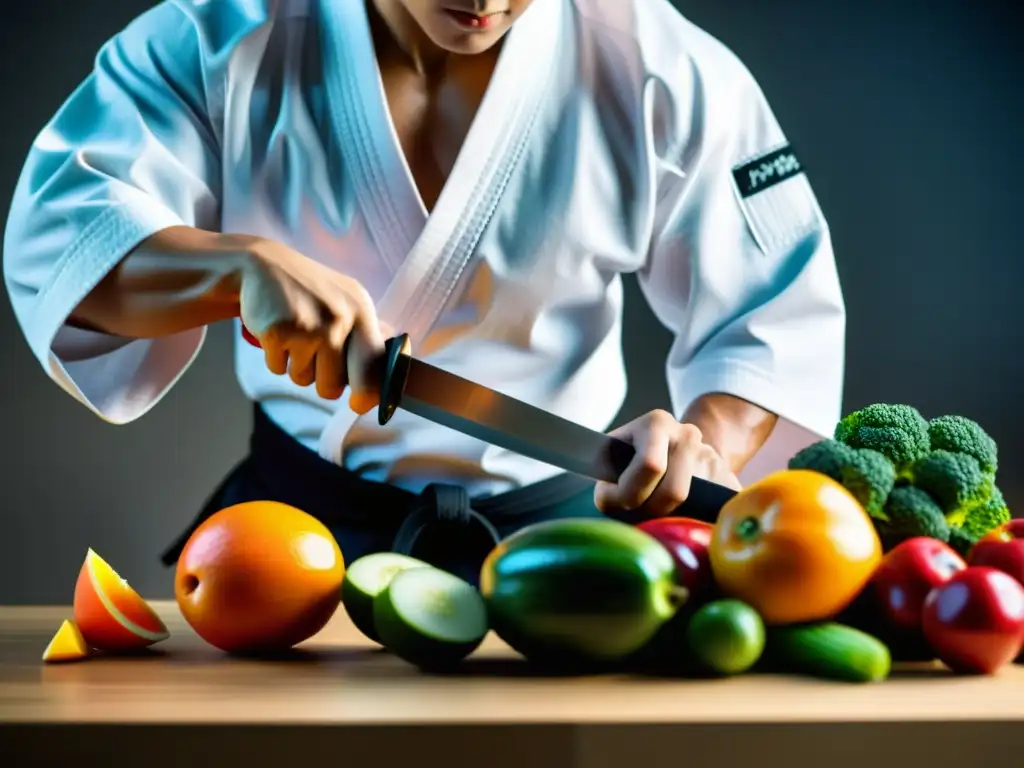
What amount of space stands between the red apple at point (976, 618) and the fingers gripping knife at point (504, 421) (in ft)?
0.74

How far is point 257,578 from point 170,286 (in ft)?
1.30

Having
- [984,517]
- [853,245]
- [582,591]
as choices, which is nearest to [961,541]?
[984,517]

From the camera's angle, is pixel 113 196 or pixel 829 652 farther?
pixel 113 196

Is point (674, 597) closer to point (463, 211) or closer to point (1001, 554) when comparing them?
point (1001, 554)

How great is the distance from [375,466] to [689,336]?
38 centimetres

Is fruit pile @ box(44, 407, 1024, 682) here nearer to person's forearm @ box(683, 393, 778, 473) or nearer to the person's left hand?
the person's left hand

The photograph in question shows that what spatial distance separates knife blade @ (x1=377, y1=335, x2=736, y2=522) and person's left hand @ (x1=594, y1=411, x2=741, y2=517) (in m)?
0.01

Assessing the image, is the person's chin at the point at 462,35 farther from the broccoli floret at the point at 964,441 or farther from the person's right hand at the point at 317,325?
the broccoli floret at the point at 964,441

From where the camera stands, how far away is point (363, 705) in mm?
576

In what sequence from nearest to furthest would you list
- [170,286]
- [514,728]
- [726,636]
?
[514,728], [726,636], [170,286]

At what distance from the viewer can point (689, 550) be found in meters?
0.70

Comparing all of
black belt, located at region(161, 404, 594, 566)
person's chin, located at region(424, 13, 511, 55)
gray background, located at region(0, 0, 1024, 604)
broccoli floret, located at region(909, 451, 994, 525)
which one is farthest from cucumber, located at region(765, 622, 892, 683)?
gray background, located at region(0, 0, 1024, 604)

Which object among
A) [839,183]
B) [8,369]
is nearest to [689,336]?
[839,183]

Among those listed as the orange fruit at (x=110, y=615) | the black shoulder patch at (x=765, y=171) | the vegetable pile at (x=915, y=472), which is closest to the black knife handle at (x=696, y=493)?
the vegetable pile at (x=915, y=472)
